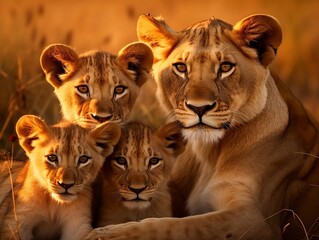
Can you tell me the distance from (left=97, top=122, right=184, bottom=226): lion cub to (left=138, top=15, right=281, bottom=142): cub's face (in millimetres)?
178

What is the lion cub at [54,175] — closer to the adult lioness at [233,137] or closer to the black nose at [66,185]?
the black nose at [66,185]

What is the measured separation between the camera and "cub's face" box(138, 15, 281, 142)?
6539mm

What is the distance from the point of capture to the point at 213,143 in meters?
6.98

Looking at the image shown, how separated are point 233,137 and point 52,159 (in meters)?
1.08

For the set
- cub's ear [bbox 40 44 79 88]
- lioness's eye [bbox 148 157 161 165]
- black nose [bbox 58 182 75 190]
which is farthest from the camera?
cub's ear [bbox 40 44 79 88]

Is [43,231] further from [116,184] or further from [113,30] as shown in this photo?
[113,30]

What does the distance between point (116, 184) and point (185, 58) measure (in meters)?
0.77

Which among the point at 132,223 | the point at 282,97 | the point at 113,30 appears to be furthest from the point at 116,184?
the point at 113,30

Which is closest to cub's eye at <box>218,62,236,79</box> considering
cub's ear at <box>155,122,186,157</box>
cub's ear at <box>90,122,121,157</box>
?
cub's ear at <box>155,122,186,157</box>

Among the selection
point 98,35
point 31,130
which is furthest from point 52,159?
point 98,35

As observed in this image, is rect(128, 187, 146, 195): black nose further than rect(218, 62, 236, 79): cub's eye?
No

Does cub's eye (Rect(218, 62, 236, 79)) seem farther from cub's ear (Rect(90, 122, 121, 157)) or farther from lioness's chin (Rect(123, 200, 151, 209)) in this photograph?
lioness's chin (Rect(123, 200, 151, 209))

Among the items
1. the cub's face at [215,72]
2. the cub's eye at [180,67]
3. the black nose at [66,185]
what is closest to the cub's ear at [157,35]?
the cub's face at [215,72]

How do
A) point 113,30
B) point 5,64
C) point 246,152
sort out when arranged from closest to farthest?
point 246,152 → point 5,64 → point 113,30
